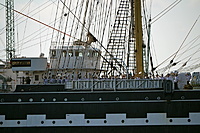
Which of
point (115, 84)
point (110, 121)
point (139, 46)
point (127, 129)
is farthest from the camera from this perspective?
point (139, 46)

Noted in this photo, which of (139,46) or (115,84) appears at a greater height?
(139,46)

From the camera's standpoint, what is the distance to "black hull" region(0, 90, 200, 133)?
18.7m

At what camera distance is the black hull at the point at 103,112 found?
1867cm

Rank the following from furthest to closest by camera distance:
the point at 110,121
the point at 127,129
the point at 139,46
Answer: the point at 139,46 < the point at 110,121 < the point at 127,129

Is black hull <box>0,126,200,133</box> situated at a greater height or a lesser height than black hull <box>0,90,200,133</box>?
lesser

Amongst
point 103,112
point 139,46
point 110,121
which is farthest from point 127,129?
point 139,46

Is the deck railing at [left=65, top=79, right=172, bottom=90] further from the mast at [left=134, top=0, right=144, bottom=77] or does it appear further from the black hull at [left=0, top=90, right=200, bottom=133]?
the mast at [left=134, top=0, right=144, bottom=77]

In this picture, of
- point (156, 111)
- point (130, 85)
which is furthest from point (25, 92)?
point (156, 111)

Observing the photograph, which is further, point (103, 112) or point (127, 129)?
point (103, 112)

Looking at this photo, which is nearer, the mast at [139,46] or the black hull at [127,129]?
the black hull at [127,129]

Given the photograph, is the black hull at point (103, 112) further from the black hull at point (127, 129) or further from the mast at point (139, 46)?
the mast at point (139, 46)

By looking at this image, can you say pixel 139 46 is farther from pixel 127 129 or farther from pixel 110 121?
pixel 127 129

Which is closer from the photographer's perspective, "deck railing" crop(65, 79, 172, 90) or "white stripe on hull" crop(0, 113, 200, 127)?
"white stripe on hull" crop(0, 113, 200, 127)

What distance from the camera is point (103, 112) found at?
18938mm
